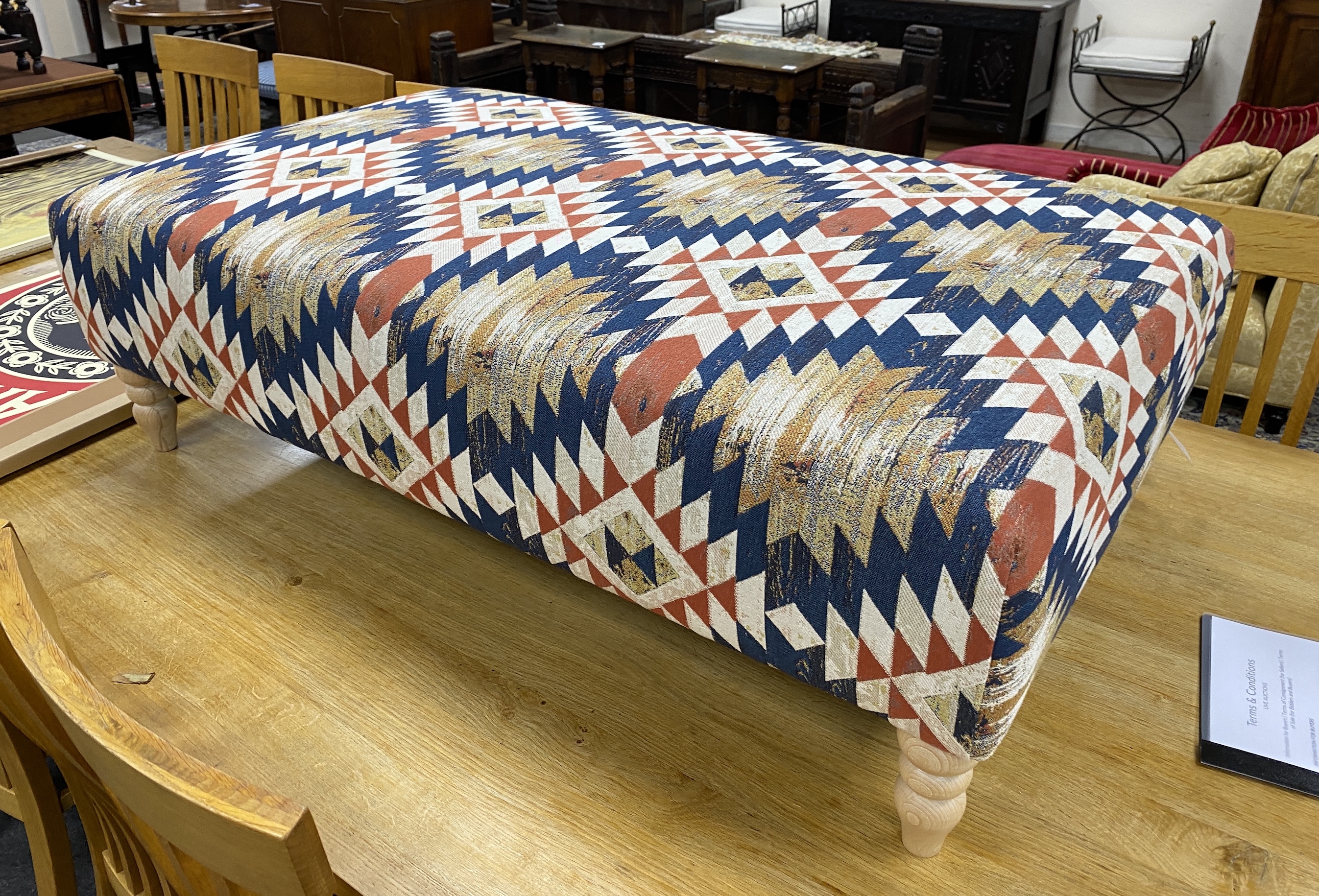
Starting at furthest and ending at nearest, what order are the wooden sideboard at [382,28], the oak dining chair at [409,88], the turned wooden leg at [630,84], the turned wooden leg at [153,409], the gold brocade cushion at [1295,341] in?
the turned wooden leg at [630,84], the wooden sideboard at [382,28], the gold brocade cushion at [1295,341], the oak dining chair at [409,88], the turned wooden leg at [153,409]

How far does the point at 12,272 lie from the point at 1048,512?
2.03 m

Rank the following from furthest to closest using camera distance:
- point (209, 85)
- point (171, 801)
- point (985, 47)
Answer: point (985, 47)
point (209, 85)
point (171, 801)

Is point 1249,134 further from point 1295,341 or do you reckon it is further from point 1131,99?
point 1131,99

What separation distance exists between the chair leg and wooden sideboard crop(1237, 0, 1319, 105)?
4.48 m

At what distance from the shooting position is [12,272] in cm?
193

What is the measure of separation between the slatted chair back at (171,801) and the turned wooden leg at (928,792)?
1.49 feet

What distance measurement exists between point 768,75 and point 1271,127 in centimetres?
181

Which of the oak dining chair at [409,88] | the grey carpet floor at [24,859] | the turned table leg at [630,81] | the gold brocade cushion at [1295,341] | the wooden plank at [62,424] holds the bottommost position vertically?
the grey carpet floor at [24,859]

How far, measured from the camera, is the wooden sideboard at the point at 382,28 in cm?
391

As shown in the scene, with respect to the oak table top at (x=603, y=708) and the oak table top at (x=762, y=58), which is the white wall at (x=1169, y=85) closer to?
the oak table top at (x=762, y=58)

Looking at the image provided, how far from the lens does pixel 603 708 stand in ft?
3.24

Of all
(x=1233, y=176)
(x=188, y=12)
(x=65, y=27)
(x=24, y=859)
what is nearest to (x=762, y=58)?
(x=1233, y=176)

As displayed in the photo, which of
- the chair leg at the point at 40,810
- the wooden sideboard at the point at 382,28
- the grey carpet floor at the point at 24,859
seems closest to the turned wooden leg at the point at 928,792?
the chair leg at the point at 40,810

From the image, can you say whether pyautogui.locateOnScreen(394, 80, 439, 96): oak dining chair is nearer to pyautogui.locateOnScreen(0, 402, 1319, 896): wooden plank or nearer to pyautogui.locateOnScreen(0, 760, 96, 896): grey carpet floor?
pyautogui.locateOnScreen(0, 402, 1319, 896): wooden plank
